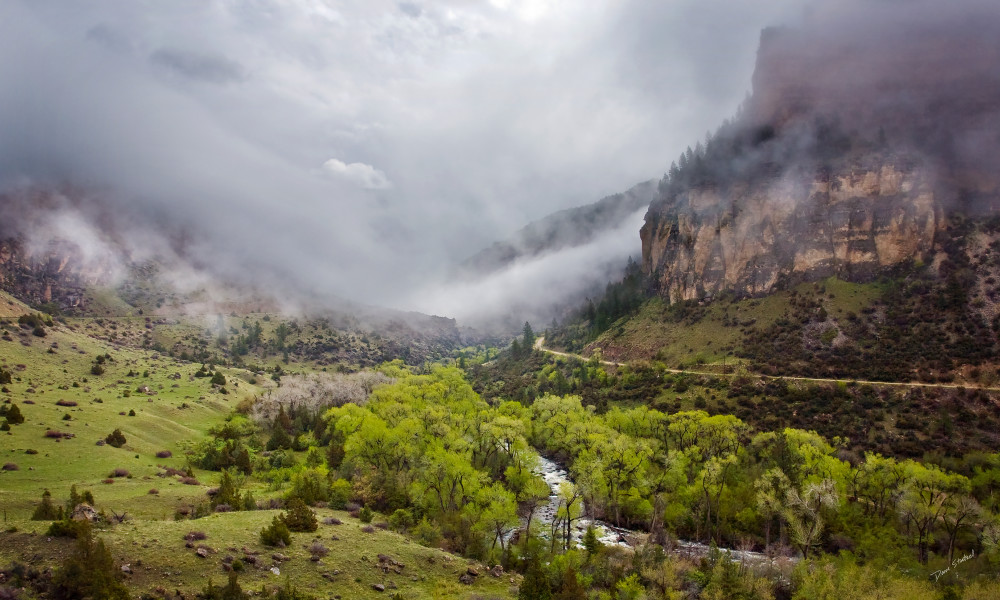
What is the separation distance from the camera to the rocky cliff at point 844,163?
349 ft

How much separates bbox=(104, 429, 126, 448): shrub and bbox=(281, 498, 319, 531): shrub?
34745mm

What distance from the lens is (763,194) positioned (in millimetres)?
130375

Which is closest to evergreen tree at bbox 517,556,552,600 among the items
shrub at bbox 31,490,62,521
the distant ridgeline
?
shrub at bbox 31,490,62,521

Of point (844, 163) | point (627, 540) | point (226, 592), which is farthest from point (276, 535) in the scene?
point (844, 163)

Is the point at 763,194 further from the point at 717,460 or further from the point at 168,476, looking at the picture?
the point at 168,476

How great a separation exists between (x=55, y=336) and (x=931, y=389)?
158 meters

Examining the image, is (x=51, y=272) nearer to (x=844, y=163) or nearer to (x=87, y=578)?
(x=87, y=578)

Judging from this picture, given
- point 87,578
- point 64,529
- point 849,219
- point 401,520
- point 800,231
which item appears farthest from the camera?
point 800,231

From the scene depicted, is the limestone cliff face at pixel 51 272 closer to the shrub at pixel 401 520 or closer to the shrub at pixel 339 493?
the shrub at pixel 339 493

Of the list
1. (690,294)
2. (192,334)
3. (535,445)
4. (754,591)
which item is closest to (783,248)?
(690,294)

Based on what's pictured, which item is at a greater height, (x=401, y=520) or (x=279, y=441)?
(x=401, y=520)

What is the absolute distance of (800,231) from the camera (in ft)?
396

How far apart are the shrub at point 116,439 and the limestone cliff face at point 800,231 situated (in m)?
131

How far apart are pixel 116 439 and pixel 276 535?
39165 millimetres
